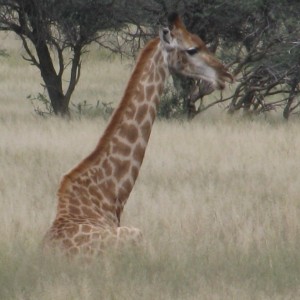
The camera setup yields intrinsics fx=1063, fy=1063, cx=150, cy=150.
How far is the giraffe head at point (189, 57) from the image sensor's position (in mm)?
7867

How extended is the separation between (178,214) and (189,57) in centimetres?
179

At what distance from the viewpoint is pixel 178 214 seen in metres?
9.22

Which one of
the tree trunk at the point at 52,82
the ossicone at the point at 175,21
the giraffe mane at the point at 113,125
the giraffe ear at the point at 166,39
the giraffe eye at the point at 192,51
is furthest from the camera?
the tree trunk at the point at 52,82

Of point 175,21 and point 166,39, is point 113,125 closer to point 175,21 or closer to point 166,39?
point 166,39

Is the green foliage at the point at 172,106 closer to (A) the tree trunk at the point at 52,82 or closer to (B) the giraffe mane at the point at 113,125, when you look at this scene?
(A) the tree trunk at the point at 52,82

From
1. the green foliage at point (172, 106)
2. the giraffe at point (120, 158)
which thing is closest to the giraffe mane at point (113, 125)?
the giraffe at point (120, 158)

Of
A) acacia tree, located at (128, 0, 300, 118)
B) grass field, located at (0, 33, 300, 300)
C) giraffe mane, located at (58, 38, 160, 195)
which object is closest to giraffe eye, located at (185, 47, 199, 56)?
giraffe mane, located at (58, 38, 160, 195)

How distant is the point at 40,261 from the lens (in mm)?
6750

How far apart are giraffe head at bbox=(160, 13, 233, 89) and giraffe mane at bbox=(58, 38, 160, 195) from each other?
13 centimetres

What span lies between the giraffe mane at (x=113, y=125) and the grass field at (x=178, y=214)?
0.54m

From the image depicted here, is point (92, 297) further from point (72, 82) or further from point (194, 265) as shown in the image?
point (72, 82)

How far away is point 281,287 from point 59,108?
15.5m

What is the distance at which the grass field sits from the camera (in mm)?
6363

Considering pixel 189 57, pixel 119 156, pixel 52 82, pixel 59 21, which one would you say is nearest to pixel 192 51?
pixel 189 57
